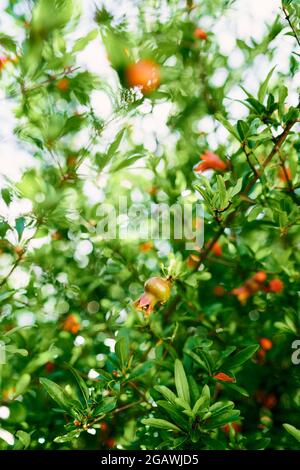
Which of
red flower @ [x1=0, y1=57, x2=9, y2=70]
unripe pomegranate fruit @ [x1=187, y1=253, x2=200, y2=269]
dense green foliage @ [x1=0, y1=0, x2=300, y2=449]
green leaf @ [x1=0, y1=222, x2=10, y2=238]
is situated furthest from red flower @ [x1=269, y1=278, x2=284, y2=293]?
red flower @ [x1=0, y1=57, x2=9, y2=70]

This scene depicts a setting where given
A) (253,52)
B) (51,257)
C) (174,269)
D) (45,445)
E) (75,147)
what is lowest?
(45,445)

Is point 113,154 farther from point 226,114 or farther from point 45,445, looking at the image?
point 45,445

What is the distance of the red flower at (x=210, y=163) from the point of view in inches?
48.4

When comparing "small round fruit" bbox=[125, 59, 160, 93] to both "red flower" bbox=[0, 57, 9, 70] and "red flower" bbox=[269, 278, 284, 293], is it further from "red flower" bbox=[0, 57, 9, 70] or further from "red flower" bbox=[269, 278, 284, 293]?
"red flower" bbox=[269, 278, 284, 293]

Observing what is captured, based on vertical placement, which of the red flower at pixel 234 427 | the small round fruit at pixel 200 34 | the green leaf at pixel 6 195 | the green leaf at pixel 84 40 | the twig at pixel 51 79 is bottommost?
the red flower at pixel 234 427

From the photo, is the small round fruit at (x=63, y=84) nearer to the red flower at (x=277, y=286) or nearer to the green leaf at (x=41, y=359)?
the green leaf at (x=41, y=359)

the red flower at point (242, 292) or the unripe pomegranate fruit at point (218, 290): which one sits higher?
the red flower at point (242, 292)

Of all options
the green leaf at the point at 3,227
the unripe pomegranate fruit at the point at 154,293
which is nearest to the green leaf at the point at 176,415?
the unripe pomegranate fruit at the point at 154,293

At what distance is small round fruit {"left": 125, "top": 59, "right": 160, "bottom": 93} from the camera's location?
3.32 ft

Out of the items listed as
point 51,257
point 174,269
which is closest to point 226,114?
point 174,269

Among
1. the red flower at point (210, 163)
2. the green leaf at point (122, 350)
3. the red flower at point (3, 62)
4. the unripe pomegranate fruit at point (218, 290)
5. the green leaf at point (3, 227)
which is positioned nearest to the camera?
the green leaf at point (122, 350)

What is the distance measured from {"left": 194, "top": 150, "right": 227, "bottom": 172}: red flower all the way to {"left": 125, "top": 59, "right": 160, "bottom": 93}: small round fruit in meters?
0.28

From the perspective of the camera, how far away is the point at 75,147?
45.3 inches
